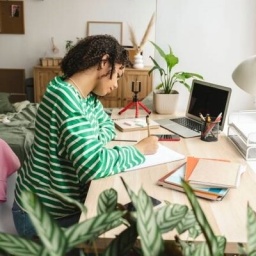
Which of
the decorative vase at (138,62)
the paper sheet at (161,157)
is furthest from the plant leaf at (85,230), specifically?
the decorative vase at (138,62)

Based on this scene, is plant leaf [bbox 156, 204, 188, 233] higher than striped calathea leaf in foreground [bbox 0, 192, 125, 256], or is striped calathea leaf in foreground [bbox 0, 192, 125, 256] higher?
striped calathea leaf in foreground [bbox 0, 192, 125, 256]

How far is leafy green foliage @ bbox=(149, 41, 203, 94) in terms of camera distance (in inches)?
89.6

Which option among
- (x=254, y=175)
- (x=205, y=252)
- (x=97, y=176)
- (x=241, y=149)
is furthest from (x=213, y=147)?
(x=205, y=252)

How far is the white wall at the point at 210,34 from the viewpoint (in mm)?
2316

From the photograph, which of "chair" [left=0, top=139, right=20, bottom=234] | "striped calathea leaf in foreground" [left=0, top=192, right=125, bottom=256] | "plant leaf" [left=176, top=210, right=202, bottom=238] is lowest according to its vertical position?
"chair" [left=0, top=139, right=20, bottom=234]

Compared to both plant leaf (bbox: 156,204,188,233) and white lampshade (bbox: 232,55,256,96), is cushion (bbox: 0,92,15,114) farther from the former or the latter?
plant leaf (bbox: 156,204,188,233)

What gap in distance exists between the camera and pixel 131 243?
0.60 m

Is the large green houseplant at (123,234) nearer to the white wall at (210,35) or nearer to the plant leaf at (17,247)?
the plant leaf at (17,247)

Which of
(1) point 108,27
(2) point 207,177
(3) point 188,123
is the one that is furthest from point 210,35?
(1) point 108,27

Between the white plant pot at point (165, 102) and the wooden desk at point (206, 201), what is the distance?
65cm

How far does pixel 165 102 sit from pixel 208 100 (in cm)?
33

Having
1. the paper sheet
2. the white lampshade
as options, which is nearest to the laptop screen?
the paper sheet

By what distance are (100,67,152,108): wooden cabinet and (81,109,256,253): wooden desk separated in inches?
118

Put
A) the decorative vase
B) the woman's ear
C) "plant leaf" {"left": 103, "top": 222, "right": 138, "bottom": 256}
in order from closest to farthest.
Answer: "plant leaf" {"left": 103, "top": 222, "right": 138, "bottom": 256}
the woman's ear
the decorative vase
